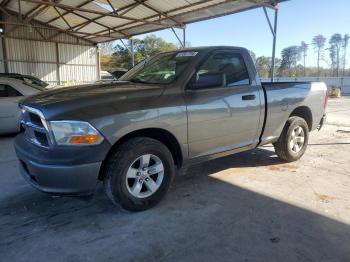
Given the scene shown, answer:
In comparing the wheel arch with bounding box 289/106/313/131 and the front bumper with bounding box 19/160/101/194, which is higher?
the wheel arch with bounding box 289/106/313/131

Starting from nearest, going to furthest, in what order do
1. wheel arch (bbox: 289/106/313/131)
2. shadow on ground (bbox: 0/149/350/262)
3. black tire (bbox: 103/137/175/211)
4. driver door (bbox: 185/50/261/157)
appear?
shadow on ground (bbox: 0/149/350/262), black tire (bbox: 103/137/175/211), driver door (bbox: 185/50/261/157), wheel arch (bbox: 289/106/313/131)

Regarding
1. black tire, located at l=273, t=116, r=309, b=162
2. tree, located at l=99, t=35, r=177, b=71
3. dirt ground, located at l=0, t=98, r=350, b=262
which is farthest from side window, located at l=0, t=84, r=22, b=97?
tree, located at l=99, t=35, r=177, b=71

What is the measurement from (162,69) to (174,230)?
215 centimetres

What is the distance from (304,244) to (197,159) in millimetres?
1586

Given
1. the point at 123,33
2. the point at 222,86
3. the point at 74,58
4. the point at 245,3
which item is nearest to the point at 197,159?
the point at 222,86

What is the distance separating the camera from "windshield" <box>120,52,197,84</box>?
4.02 metres

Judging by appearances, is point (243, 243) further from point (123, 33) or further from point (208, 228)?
point (123, 33)

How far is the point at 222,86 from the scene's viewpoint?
13.6 ft

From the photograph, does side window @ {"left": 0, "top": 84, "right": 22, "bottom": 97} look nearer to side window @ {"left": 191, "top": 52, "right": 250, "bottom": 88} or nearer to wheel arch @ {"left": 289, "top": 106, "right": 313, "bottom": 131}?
Answer: side window @ {"left": 191, "top": 52, "right": 250, "bottom": 88}

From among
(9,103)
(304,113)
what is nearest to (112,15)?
(9,103)

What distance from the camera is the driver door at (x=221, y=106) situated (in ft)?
12.7

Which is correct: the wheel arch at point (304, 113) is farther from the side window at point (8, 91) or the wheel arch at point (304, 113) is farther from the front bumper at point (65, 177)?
the side window at point (8, 91)

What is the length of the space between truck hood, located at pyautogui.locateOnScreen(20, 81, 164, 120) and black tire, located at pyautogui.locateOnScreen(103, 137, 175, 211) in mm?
427

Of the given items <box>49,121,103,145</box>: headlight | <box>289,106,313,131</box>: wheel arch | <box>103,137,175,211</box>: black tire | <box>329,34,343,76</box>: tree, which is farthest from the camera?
<box>329,34,343,76</box>: tree
